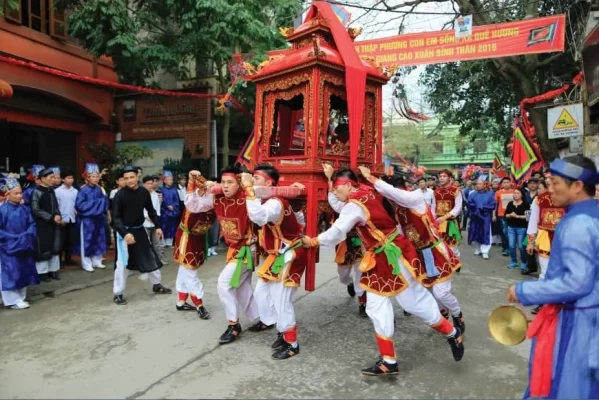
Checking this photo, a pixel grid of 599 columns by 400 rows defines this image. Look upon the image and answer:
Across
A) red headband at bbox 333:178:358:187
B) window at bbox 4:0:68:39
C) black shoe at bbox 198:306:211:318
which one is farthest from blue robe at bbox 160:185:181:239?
red headband at bbox 333:178:358:187

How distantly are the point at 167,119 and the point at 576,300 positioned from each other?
11.9 m

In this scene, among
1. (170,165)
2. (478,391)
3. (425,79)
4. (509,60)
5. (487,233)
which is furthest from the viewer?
(425,79)

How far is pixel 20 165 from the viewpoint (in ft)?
37.3

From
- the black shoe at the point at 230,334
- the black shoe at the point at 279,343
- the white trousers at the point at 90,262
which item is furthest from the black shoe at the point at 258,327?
the white trousers at the point at 90,262

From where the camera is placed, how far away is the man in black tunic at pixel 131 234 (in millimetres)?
5078

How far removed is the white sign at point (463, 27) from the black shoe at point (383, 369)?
6474mm

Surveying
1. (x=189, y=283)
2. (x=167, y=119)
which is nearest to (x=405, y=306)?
(x=189, y=283)

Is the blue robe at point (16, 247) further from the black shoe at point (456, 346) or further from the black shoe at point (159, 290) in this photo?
the black shoe at point (456, 346)

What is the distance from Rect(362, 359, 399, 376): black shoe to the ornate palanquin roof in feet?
8.67

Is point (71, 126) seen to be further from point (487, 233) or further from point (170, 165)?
point (487, 233)

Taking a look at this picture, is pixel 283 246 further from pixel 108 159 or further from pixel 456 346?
pixel 108 159

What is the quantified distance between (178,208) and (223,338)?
5.73m

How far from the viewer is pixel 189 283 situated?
472 cm

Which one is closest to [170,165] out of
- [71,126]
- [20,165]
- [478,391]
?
[71,126]
